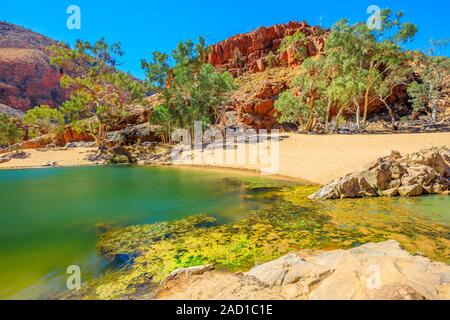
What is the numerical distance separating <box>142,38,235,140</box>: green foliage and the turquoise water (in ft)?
70.6

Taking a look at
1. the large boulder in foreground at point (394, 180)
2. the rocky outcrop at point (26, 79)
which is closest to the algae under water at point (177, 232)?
the large boulder in foreground at point (394, 180)

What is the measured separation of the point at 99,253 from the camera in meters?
7.26

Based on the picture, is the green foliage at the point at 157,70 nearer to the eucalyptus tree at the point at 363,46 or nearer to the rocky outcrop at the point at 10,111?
the eucalyptus tree at the point at 363,46

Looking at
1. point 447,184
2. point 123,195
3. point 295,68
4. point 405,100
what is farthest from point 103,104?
point 405,100

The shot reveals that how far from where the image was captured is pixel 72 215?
1127cm

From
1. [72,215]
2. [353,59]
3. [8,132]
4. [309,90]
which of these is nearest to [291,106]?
[309,90]

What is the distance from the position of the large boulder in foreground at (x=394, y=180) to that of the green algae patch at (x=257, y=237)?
4.08 ft

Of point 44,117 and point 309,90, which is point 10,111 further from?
point 309,90

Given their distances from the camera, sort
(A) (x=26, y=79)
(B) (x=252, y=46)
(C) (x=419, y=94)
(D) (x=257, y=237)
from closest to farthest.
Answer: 1. (D) (x=257, y=237)
2. (C) (x=419, y=94)
3. (B) (x=252, y=46)
4. (A) (x=26, y=79)

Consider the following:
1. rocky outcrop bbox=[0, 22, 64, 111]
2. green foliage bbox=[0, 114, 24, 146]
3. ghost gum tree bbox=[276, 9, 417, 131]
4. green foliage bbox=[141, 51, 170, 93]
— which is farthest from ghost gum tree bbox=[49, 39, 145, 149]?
rocky outcrop bbox=[0, 22, 64, 111]

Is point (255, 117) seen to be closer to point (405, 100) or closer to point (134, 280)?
point (405, 100)

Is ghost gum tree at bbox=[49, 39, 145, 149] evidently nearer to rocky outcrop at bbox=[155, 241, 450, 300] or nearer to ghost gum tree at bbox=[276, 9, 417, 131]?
ghost gum tree at bbox=[276, 9, 417, 131]

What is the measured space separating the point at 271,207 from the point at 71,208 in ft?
32.1

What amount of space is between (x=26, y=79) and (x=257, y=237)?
427 feet
